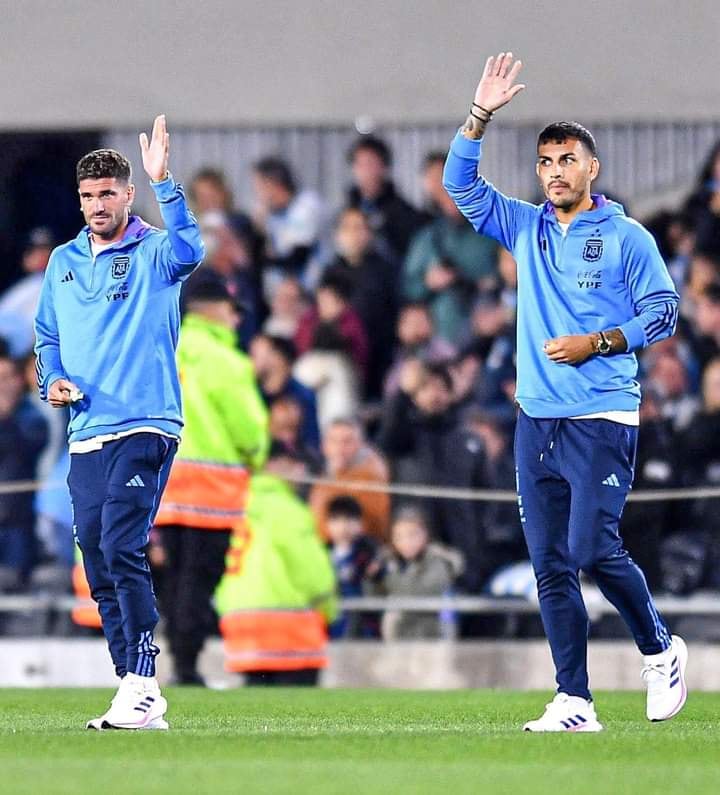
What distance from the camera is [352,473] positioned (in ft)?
42.9

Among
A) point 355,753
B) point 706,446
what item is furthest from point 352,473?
point 355,753

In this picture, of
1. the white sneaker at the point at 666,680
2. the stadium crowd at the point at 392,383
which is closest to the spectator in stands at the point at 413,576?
the stadium crowd at the point at 392,383

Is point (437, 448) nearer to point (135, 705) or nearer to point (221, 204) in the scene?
point (221, 204)

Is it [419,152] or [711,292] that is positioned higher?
[419,152]

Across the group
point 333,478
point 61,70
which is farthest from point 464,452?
point 61,70

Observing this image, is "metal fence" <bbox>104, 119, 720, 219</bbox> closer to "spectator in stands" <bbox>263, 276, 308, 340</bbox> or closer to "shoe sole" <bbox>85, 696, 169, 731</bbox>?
"spectator in stands" <bbox>263, 276, 308, 340</bbox>

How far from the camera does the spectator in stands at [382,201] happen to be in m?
13.3

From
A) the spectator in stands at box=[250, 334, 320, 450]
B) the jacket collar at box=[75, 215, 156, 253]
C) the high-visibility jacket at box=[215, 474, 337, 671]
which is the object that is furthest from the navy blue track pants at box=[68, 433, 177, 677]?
the spectator in stands at box=[250, 334, 320, 450]

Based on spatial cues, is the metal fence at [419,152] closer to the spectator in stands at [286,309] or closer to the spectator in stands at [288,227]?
the spectator in stands at [288,227]

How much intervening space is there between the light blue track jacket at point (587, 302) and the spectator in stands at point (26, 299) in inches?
268

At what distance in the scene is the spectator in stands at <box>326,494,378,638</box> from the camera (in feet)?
41.7

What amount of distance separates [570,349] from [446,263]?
21.1ft

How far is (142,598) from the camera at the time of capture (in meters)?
7.04

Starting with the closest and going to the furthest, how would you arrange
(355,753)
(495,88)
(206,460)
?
(355,753) → (495,88) → (206,460)
